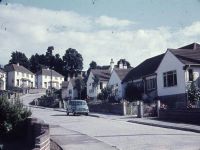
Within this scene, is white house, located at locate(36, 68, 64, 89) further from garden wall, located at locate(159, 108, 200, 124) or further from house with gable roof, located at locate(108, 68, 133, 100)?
garden wall, located at locate(159, 108, 200, 124)

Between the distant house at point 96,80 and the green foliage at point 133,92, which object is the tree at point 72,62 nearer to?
the distant house at point 96,80

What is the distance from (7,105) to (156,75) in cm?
2927

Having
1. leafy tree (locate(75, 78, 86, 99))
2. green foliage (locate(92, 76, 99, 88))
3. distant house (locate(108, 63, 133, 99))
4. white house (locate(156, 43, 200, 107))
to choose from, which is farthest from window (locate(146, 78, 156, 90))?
leafy tree (locate(75, 78, 86, 99))

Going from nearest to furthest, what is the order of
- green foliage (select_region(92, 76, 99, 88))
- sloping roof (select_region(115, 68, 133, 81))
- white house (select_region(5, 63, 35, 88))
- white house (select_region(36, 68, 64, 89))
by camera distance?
sloping roof (select_region(115, 68, 133, 81)), green foliage (select_region(92, 76, 99, 88)), white house (select_region(5, 63, 35, 88)), white house (select_region(36, 68, 64, 89))

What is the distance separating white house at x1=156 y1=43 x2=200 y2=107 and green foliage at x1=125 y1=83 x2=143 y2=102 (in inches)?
211

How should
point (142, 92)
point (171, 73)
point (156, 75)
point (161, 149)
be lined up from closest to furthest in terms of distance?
point (161, 149) < point (171, 73) < point (156, 75) < point (142, 92)

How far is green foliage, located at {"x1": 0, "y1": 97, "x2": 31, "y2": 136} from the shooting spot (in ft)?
49.1

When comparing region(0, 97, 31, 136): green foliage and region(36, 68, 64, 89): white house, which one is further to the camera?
region(36, 68, 64, 89): white house

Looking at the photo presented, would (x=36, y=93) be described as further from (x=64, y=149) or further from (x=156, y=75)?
(x=64, y=149)

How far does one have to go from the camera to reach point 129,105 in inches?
1435

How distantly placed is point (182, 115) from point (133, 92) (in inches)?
887

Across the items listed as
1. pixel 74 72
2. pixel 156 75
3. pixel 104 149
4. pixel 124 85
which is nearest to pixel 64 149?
pixel 104 149

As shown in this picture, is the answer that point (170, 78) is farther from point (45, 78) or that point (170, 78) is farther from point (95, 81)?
point (45, 78)

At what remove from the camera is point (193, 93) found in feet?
117
